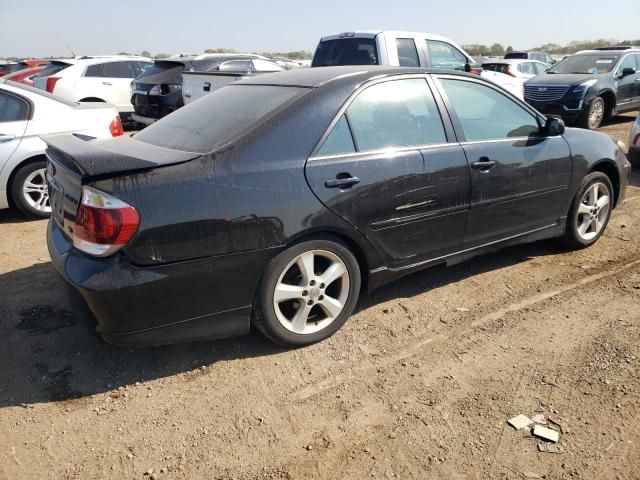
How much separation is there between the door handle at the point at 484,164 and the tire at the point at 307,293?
1.15 m

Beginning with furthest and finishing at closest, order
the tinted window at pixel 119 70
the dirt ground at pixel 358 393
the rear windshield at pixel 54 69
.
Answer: the tinted window at pixel 119 70
the rear windshield at pixel 54 69
the dirt ground at pixel 358 393

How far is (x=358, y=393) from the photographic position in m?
2.80

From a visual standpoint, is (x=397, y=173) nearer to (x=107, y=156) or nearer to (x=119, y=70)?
(x=107, y=156)

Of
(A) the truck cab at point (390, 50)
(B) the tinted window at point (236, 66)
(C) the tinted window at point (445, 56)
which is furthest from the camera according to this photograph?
(B) the tinted window at point (236, 66)

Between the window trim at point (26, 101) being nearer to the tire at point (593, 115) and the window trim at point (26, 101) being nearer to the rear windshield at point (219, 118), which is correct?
the rear windshield at point (219, 118)

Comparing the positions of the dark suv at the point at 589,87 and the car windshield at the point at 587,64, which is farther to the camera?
the car windshield at the point at 587,64

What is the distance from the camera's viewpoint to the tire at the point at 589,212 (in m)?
4.48

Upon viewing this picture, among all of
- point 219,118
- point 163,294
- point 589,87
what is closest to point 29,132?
point 219,118

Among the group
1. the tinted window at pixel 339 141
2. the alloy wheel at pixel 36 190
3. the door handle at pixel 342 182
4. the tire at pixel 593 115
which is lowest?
the alloy wheel at pixel 36 190

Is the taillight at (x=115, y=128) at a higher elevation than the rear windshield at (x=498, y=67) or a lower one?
lower

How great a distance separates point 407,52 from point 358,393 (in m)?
6.55

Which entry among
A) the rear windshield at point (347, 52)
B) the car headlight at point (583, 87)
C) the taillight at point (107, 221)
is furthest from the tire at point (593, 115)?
the taillight at point (107, 221)

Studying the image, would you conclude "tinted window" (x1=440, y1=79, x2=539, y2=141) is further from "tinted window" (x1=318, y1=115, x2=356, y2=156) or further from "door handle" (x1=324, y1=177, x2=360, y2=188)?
"door handle" (x1=324, y1=177, x2=360, y2=188)

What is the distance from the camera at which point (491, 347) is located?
3213 millimetres
